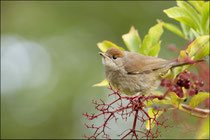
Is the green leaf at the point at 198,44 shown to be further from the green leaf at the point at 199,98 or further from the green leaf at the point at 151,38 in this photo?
the green leaf at the point at 151,38

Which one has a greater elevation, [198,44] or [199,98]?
[198,44]

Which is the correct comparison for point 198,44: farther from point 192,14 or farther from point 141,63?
point 141,63

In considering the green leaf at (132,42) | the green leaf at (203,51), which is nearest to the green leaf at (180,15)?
the green leaf at (203,51)

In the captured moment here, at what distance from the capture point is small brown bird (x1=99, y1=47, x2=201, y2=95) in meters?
2.76

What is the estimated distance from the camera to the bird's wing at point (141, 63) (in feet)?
8.93

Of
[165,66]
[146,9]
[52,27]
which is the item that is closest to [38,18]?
[52,27]

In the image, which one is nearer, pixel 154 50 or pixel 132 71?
pixel 154 50

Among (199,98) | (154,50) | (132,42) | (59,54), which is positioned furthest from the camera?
(59,54)

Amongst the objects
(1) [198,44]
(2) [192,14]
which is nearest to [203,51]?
(1) [198,44]

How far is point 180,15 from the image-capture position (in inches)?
94.8

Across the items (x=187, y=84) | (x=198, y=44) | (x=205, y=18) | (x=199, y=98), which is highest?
(x=205, y=18)

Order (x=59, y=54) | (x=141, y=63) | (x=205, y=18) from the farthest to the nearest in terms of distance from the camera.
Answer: (x=59, y=54)
(x=141, y=63)
(x=205, y=18)

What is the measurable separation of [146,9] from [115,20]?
830mm

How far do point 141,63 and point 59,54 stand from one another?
4.21 m
